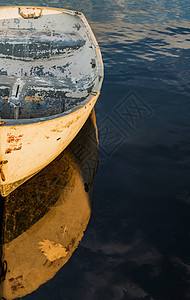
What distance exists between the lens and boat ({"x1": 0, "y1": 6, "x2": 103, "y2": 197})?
4.07 meters

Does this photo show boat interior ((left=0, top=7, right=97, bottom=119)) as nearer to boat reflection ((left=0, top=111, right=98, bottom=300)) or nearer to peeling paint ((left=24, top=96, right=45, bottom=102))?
peeling paint ((left=24, top=96, right=45, bottom=102))

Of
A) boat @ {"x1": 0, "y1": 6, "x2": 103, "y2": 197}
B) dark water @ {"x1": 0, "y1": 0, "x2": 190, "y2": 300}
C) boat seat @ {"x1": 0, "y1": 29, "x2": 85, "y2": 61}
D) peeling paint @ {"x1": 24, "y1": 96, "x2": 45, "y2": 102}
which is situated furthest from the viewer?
boat seat @ {"x1": 0, "y1": 29, "x2": 85, "y2": 61}

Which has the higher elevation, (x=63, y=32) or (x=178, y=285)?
(x=63, y=32)

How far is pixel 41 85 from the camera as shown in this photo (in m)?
5.86

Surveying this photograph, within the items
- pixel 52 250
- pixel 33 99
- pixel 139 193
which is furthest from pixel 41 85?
pixel 52 250

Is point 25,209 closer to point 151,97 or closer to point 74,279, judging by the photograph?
point 74,279

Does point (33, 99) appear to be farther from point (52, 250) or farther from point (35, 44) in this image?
point (35, 44)

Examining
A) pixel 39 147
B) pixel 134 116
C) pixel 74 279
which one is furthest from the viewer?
pixel 134 116

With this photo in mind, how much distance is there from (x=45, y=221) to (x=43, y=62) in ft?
16.5

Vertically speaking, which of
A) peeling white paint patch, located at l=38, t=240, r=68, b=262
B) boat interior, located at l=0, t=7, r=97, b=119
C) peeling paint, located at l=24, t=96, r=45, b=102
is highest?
boat interior, located at l=0, t=7, r=97, b=119

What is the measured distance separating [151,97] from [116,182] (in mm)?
4510

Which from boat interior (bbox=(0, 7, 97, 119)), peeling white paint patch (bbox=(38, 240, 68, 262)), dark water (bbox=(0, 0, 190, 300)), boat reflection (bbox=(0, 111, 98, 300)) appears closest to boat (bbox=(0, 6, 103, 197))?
boat interior (bbox=(0, 7, 97, 119))

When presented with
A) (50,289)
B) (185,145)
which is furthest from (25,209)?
(185,145)

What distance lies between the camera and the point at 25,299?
11.8 ft
